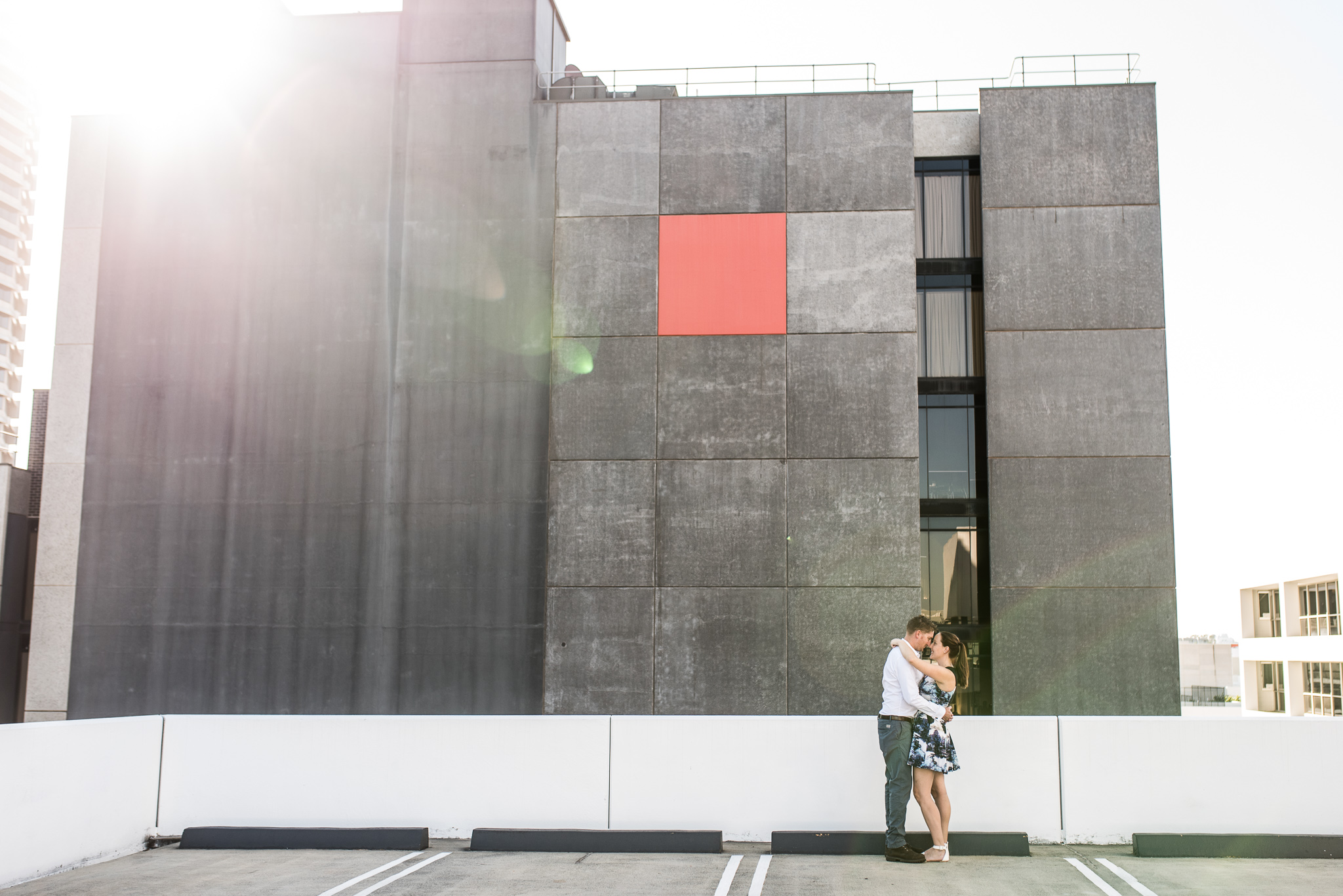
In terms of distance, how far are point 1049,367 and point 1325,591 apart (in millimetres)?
32343

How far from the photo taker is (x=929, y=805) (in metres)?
8.27

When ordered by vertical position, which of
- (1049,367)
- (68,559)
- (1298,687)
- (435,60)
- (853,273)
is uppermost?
(435,60)

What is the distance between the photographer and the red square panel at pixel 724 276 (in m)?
16.3

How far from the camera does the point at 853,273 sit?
642 inches

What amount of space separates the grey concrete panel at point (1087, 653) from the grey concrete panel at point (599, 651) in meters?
5.53

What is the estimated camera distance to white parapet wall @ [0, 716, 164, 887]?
25.1 feet

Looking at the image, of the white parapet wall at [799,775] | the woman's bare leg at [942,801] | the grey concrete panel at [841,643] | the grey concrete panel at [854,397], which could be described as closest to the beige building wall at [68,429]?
the grey concrete panel at [841,643]

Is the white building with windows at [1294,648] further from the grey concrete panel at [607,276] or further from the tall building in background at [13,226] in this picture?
the tall building in background at [13,226]

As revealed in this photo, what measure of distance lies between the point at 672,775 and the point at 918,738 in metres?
2.32

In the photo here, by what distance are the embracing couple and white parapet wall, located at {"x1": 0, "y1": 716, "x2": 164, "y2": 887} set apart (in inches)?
263

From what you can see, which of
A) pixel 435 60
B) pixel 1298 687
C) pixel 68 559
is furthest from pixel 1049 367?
pixel 1298 687

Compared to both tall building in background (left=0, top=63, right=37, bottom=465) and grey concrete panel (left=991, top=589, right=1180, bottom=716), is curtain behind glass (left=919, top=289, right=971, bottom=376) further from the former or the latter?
tall building in background (left=0, top=63, right=37, bottom=465)

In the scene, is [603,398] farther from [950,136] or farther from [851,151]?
[950,136]

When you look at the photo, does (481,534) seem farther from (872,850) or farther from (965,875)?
(965,875)
